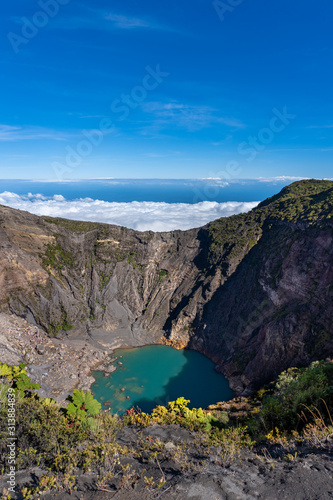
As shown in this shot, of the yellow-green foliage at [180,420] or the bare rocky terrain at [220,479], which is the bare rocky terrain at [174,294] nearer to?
the yellow-green foliage at [180,420]

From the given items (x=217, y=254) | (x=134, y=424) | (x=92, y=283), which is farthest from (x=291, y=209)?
(x=134, y=424)

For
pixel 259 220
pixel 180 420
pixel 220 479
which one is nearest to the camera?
pixel 220 479

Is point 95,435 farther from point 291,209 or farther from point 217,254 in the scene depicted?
point 291,209

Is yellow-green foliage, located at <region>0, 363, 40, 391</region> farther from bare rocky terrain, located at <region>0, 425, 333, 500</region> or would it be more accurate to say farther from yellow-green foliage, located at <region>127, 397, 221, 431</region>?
bare rocky terrain, located at <region>0, 425, 333, 500</region>

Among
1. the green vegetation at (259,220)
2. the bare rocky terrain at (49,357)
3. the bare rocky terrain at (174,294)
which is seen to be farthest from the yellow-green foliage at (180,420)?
the green vegetation at (259,220)

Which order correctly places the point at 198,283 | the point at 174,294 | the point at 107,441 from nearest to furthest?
the point at 107,441, the point at 198,283, the point at 174,294

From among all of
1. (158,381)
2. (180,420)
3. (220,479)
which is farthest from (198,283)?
(220,479)

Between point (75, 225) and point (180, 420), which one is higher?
point (75, 225)

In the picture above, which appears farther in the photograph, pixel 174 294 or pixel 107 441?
pixel 174 294

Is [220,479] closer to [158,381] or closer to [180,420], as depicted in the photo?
[180,420]
